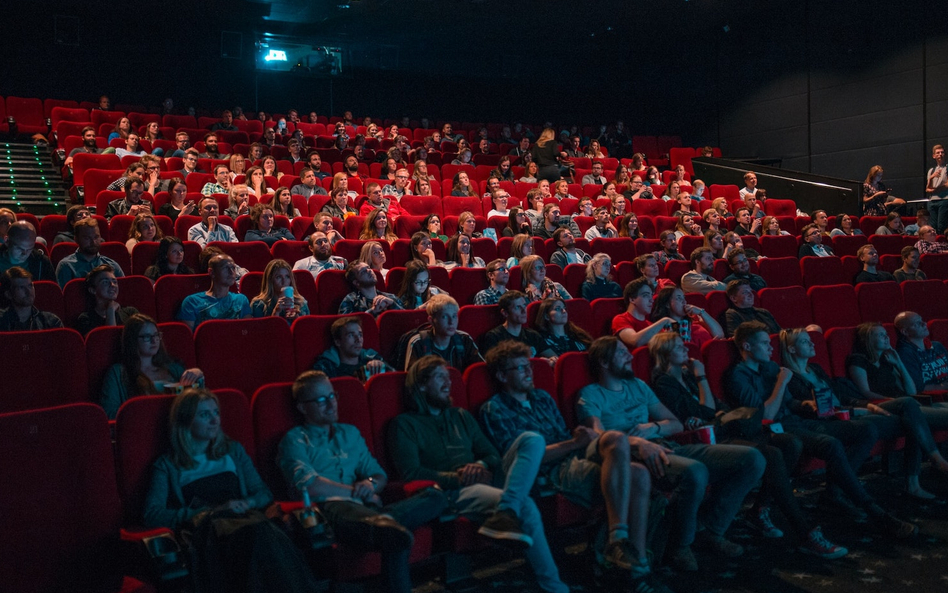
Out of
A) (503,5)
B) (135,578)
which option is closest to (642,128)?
(503,5)

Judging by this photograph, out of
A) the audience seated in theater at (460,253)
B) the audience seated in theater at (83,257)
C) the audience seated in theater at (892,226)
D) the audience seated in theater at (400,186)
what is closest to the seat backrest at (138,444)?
the audience seated in theater at (83,257)

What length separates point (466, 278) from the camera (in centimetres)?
270

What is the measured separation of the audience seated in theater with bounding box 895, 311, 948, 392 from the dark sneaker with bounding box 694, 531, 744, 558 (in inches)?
44.3

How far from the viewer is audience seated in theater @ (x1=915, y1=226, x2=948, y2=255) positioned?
383cm

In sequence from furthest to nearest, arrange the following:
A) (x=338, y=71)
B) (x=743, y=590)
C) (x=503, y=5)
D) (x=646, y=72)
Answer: (x=646, y=72) → (x=338, y=71) → (x=503, y=5) → (x=743, y=590)

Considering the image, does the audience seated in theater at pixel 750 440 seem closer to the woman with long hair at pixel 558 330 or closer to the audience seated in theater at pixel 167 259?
the woman with long hair at pixel 558 330

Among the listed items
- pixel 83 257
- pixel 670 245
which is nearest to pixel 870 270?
pixel 670 245

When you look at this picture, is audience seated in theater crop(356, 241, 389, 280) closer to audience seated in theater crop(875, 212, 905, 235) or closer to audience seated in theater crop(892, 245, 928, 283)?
audience seated in theater crop(892, 245, 928, 283)

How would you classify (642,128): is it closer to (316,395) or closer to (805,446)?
(805,446)

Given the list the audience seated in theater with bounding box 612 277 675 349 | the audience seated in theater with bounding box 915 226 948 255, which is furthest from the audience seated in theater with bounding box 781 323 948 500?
the audience seated in theater with bounding box 915 226 948 255

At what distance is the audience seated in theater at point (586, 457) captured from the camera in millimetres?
1475

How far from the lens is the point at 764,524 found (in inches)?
69.6

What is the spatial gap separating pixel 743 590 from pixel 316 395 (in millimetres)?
945

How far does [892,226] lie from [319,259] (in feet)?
11.0
